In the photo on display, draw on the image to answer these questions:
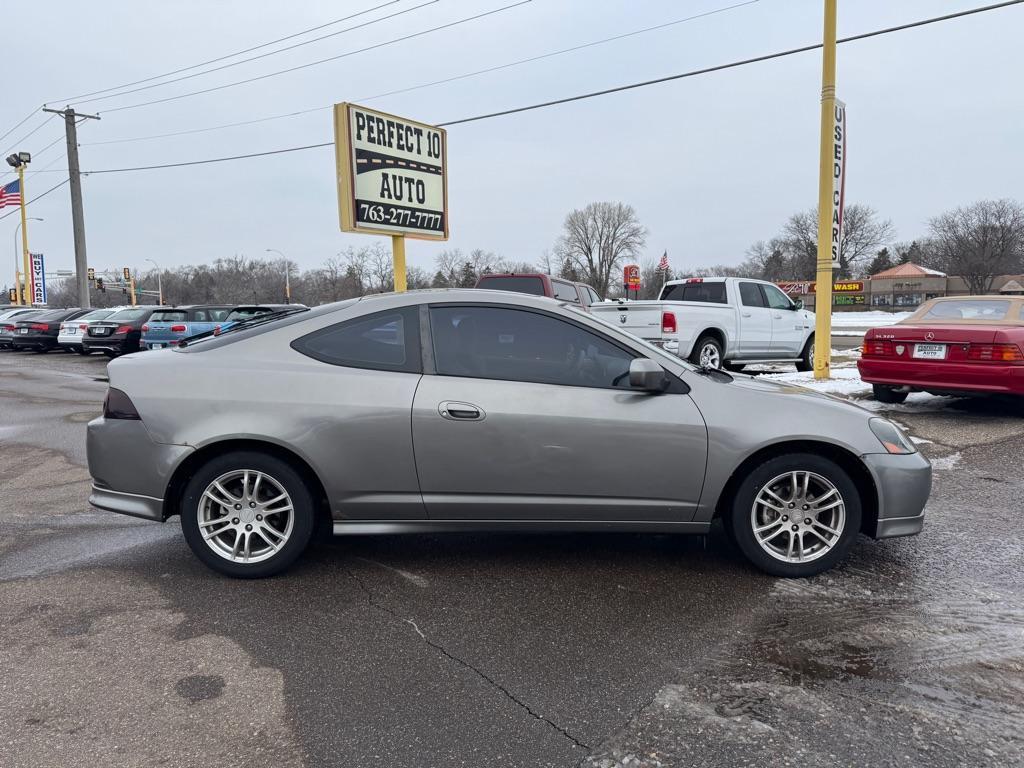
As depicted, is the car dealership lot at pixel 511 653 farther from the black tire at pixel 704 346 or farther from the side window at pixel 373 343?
the black tire at pixel 704 346

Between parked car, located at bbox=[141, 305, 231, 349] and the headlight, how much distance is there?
16627 millimetres

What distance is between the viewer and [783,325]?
13.8 meters

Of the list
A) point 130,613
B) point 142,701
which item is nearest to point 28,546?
point 130,613

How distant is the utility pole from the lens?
2964 cm

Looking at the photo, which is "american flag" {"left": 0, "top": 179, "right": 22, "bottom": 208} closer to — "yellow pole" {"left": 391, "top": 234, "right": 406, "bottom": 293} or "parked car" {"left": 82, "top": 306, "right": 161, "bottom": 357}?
"parked car" {"left": 82, "top": 306, "right": 161, "bottom": 357}

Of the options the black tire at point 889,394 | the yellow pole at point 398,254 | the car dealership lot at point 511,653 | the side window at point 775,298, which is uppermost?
the yellow pole at point 398,254

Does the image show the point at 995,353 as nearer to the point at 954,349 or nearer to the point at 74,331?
the point at 954,349

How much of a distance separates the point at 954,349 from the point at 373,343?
279 inches

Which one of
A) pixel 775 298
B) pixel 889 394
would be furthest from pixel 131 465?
pixel 775 298

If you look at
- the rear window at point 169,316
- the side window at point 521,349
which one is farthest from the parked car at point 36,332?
the side window at point 521,349

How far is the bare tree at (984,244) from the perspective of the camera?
6338 centimetres

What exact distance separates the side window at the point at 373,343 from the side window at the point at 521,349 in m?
0.13

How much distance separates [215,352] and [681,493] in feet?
8.97

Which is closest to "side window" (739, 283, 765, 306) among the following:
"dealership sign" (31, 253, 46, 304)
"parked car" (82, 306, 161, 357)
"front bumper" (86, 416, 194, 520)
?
"front bumper" (86, 416, 194, 520)
